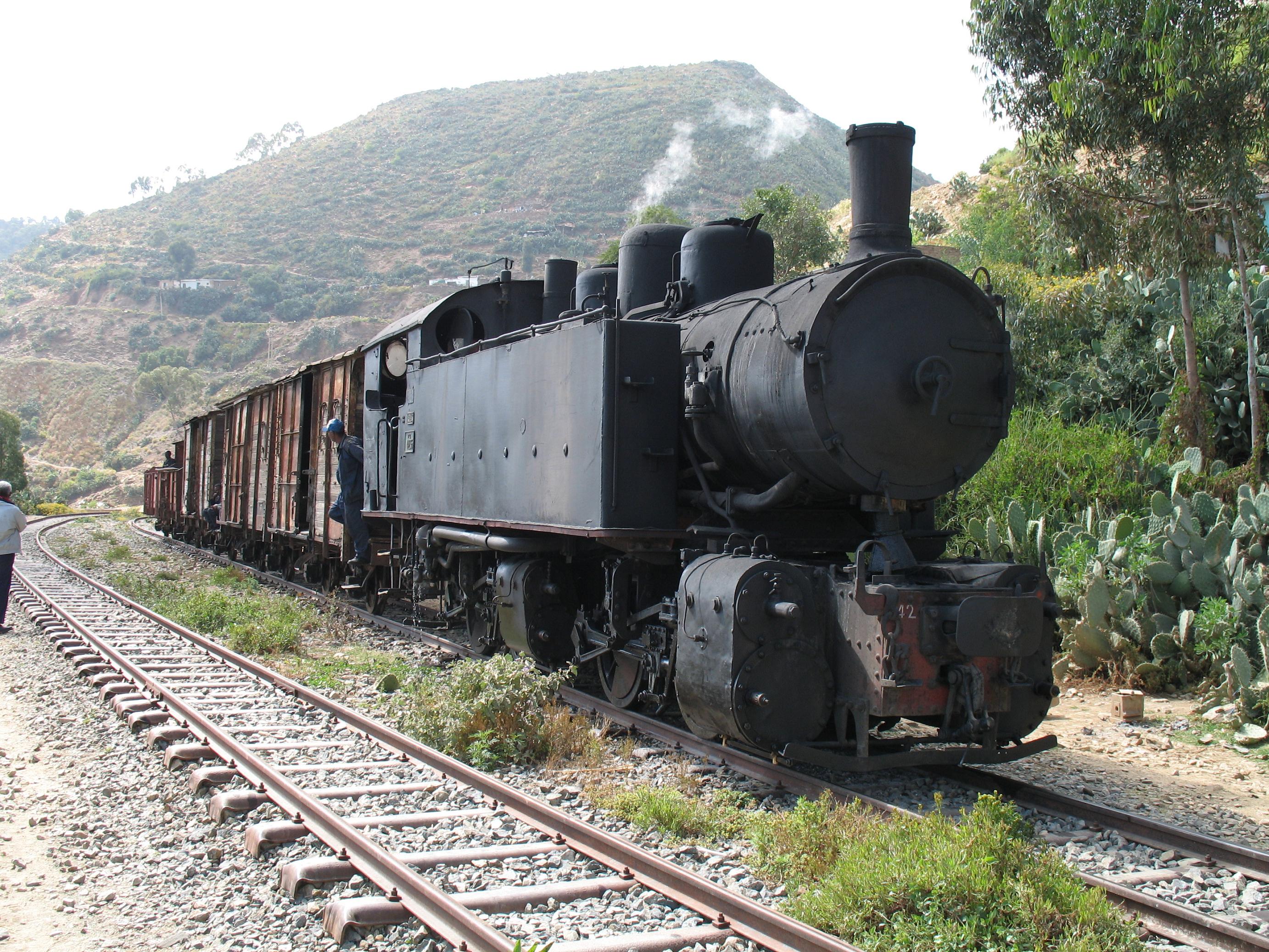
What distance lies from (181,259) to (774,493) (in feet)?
375

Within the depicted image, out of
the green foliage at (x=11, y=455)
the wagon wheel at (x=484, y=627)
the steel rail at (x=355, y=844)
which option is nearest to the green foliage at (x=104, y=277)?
the green foliage at (x=11, y=455)

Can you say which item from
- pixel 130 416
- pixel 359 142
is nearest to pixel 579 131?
pixel 359 142

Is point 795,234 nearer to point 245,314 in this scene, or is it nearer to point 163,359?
point 163,359

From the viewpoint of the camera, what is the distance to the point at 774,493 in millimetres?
5906

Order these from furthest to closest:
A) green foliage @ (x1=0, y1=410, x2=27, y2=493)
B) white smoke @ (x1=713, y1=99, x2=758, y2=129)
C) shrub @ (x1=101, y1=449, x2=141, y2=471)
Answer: white smoke @ (x1=713, y1=99, x2=758, y2=129)
shrub @ (x1=101, y1=449, x2=141, y2=471)
green foliage @ (x1=0, y1=410, x2=27, y2=493)

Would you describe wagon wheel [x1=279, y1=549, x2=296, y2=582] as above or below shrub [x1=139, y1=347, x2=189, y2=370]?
below

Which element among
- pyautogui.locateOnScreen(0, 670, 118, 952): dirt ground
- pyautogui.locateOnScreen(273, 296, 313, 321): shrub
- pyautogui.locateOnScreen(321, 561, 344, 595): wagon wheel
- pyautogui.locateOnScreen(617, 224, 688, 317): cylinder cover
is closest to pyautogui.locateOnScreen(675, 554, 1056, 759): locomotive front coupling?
pyautogui.locateOnScreen(0, 670, 118, 952): dirt ground

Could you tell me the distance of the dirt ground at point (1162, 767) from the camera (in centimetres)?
530

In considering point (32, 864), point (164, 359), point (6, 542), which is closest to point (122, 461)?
point (164, 359)

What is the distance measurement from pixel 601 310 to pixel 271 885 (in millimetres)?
3900

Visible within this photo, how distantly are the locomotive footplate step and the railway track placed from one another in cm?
14

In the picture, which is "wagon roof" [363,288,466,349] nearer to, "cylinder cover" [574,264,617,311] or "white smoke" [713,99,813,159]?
"cylinder cover" [574,264,617,311]

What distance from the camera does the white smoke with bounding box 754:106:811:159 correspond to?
116m

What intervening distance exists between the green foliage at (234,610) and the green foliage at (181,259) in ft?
330
